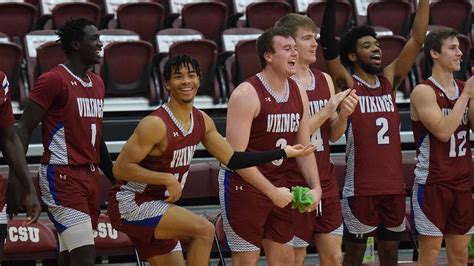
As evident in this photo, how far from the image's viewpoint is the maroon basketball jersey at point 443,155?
8.21m

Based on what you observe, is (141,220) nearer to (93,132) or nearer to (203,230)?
(203,230)

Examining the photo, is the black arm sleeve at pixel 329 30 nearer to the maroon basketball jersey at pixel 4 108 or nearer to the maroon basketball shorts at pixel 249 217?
the maroon basketball shorts at pixel 249 217

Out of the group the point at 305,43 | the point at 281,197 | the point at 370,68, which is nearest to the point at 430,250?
the point at 370,68

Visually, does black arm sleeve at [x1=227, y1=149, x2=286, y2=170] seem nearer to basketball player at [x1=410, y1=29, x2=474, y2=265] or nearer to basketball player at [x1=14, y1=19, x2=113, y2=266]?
basketball player at [x1=14, y1=19, x2=113, y2=266]

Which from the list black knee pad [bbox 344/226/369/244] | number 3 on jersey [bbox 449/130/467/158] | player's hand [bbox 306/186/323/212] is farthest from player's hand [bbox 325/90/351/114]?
number 3 on jersey [bbox 449/130/467/158]

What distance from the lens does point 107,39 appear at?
36.4 feet

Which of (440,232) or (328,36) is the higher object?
(328,36)

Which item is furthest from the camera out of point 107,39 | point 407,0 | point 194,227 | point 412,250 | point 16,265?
point 407,0

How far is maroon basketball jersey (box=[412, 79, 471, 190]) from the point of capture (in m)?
8.21

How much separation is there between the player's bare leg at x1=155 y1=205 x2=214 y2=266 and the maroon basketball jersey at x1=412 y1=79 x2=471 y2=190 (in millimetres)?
2200

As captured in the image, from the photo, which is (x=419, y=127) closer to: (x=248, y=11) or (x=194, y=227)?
(x=194, y=227)

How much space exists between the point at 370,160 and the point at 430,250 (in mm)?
794

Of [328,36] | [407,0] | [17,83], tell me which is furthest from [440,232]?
[407,0]

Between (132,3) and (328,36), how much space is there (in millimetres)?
4210
